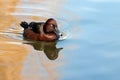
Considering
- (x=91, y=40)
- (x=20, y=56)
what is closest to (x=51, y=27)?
(x=91, y=40)

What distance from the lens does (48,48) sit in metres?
10.7

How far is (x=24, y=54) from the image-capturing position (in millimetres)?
9969

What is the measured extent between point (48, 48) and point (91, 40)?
3.39 feet

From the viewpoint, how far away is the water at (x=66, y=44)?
29.7ft

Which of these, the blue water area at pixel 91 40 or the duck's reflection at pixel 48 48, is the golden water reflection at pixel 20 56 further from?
the blue water area at pixel 91 40

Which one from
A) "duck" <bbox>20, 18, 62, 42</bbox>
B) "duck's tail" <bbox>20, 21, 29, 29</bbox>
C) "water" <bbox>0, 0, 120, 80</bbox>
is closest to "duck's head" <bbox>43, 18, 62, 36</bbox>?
"duck" <bbox>20, 18, 62, 42</bbox>

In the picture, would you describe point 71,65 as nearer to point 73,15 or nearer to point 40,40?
point 40,40

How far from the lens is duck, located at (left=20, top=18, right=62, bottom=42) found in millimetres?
11047

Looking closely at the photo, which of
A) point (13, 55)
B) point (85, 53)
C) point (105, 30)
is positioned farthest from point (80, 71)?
point (105, 30)

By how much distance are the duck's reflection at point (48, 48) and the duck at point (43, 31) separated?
14cm

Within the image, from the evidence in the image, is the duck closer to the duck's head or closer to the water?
the duck's head

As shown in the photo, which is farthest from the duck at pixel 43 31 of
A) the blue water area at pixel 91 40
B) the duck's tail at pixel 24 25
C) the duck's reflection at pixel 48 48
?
the blue water area at pixel 91 40

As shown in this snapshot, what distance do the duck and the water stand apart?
172 mm

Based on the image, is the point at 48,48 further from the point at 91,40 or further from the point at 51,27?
the point at 91,40
